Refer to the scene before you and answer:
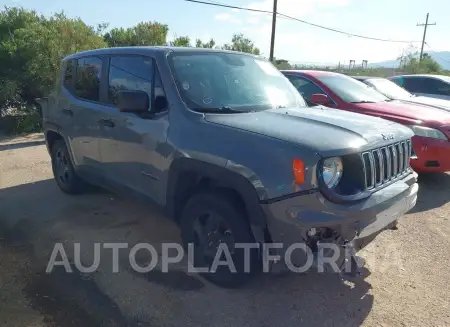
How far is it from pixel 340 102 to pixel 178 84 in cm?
369

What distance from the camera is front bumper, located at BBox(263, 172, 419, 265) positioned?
255 centimetres

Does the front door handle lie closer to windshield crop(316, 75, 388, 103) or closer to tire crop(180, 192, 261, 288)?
tire crop(180, 192, 261, 288)

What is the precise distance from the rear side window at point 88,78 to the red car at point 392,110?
7.77ft

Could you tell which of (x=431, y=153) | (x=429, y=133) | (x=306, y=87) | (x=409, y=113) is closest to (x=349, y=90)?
(x=306, y=87)

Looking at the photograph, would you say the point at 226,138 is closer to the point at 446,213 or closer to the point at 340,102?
the point at 446,213

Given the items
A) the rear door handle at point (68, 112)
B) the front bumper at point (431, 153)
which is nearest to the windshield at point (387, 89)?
the front bumper at point (431, 153)

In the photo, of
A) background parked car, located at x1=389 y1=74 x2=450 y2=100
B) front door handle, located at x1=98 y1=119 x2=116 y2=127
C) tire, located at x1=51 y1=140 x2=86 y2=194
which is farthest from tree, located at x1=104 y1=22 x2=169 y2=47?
front door handle, located at x1=98 y1=119 x2=116 y2=127

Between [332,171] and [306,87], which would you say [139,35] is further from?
[332,171]

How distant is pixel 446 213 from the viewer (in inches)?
194

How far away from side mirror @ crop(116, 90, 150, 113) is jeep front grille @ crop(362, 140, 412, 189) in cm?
183

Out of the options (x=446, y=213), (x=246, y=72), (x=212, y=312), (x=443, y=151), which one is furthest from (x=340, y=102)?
(x=212, y=312)

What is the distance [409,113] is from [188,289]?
4.44m

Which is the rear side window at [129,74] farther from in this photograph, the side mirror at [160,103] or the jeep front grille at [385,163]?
the jeep front grille at [385,163]

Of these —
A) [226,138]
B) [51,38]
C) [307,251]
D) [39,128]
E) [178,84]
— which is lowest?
[39,128]
